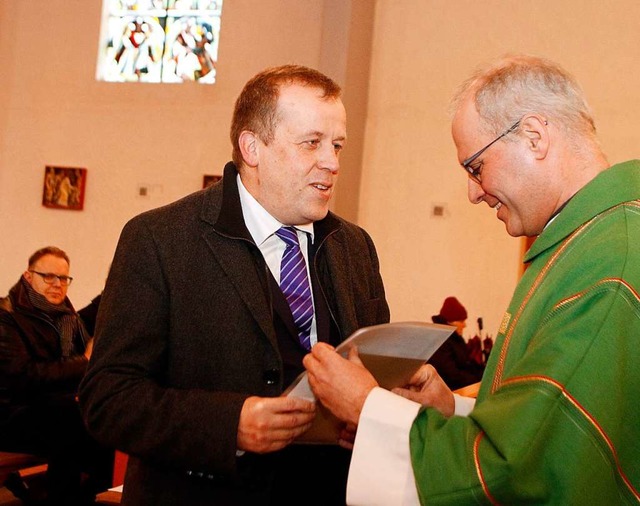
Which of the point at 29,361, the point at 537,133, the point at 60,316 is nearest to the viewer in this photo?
the point at 537,133

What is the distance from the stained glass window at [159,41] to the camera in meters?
10.9

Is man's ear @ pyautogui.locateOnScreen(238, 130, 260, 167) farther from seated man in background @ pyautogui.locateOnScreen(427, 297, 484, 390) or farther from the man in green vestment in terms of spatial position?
seated man in background @ pyautogui.locateOnScreen(427, 297, 484, 390)

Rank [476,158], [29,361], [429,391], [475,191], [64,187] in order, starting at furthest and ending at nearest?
[64,187] → [29,361] → [429,391] → [475,191] → [476,158]

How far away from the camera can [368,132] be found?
10.0m

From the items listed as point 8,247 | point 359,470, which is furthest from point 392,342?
point 8,247

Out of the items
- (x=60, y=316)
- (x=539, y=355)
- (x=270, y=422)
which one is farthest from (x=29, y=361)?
(x=539, y=355)

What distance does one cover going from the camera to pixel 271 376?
229 centimetres

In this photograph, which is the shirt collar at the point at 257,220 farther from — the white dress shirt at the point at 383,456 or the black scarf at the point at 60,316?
the black scarf at the point at 60,316

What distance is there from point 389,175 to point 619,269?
8.33m

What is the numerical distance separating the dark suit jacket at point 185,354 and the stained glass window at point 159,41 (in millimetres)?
8779

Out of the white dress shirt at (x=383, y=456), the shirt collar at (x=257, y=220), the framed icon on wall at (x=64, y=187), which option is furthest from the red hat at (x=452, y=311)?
the white dress shirt at (x=383, y=456)

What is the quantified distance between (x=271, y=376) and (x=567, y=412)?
901 mm

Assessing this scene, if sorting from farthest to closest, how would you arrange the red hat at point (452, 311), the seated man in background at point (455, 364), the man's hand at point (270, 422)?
the red hat at point (452, 311)
the seated man in background at point (455, 364)
the man's hand at point (270, 422)

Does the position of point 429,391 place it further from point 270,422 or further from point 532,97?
point 532,97
